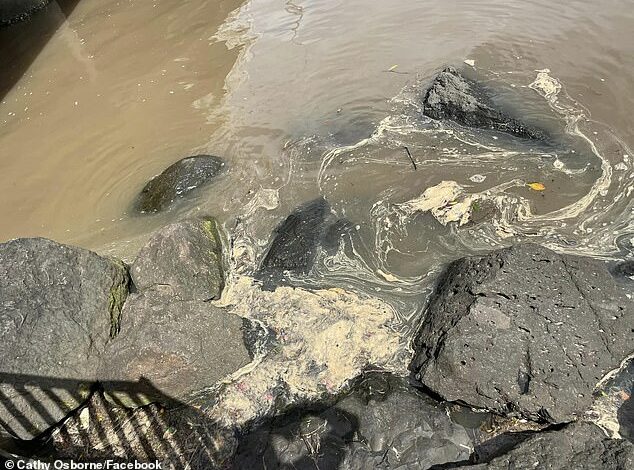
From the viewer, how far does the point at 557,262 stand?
3.82 metres

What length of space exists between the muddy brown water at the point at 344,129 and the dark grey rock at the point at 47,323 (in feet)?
3.84

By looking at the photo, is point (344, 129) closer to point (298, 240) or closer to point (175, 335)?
point (298, 240)

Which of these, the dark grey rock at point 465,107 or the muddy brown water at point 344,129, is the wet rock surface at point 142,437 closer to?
the muddy brown water at point 344,129

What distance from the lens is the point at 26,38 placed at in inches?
408

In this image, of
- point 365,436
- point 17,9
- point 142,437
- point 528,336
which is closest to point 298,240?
point 365,436

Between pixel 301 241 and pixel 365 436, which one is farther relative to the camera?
pixel 301 241

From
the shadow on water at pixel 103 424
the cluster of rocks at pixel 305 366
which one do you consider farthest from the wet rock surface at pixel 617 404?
the shadow on water at pixel 103 424

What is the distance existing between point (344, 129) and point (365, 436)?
13.5ft

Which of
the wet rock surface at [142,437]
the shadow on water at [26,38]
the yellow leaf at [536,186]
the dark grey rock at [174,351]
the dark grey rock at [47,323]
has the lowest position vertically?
the yellow leaf at [536,186]

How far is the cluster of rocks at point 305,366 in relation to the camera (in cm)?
336

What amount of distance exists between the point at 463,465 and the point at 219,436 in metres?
1.75

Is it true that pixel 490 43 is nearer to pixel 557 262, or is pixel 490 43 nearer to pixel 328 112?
pixel 328 112

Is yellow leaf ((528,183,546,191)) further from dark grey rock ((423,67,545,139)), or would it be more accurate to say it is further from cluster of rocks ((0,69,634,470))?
cluster of rocks ((0,69,634,470))

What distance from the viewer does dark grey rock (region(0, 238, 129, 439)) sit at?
3.74 meters
